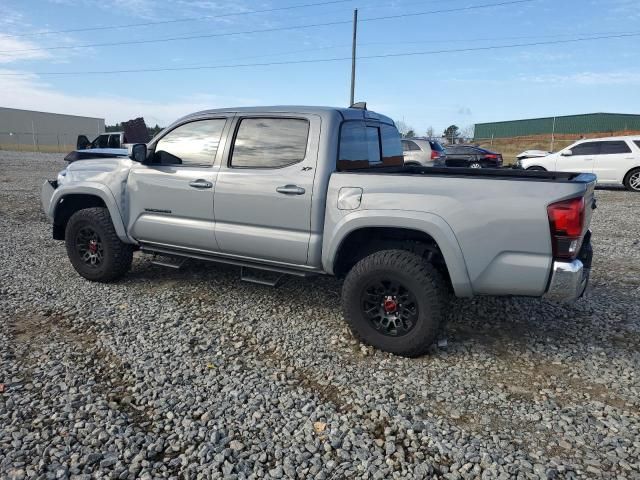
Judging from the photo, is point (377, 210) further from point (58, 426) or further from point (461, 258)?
point (58, 426)

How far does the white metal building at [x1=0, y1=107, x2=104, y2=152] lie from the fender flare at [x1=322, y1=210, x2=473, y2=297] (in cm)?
5203

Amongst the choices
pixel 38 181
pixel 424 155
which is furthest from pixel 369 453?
pixel 38 181

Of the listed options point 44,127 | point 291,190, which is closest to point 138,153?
point 291,190

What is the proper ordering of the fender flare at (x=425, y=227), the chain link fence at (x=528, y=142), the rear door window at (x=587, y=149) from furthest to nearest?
the chain link fence at (x=528, y=142) < the rear door window at (x=587, y=149) < the fender flare at (x=425, y=227)

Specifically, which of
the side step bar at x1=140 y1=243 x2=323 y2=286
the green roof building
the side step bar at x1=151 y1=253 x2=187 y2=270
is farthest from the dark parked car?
the green roof building

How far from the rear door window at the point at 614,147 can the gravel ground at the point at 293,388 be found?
10.8 m

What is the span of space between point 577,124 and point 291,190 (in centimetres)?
4435

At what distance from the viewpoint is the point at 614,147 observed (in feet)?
45.5

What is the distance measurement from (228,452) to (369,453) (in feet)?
2.43

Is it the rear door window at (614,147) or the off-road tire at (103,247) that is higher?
the rear door window at (614,147)

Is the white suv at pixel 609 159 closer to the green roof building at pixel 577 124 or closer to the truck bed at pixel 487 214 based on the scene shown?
the truck bed at pixel 487 214

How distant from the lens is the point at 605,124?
40031mm

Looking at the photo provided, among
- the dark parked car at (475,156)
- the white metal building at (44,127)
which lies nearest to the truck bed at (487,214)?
the dark parked car at (475,156)

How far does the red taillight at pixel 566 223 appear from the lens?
9.70ft
